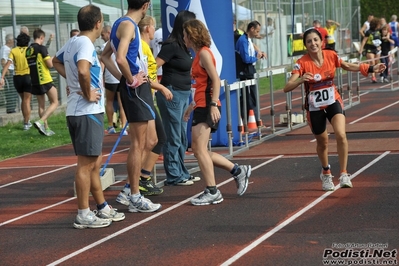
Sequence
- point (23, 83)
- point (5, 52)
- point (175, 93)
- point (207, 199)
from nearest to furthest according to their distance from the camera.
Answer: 1. point (207, 199)
2. point (175, 93)
3. point (23, 83)
4. point (5, 52)

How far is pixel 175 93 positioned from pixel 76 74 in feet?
7.66

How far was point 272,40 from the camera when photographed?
34.7m

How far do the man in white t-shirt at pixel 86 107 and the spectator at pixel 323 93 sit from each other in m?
2.40

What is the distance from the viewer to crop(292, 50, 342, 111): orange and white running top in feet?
32.9

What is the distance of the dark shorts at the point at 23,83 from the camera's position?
19500 mm

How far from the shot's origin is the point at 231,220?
8688mm

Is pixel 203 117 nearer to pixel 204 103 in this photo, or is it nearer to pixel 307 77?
pixel 204 103

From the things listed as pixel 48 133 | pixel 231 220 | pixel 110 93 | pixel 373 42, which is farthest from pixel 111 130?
pixel 373 42

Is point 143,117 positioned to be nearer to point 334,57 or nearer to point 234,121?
point 334,57

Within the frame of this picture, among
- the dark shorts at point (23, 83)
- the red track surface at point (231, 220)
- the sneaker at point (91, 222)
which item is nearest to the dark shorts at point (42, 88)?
the dark shorts at point (23, 83)

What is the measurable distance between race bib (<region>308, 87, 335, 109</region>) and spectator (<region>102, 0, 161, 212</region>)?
1863mm

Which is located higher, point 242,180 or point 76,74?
point 76,74

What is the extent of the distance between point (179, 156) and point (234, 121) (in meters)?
3.31

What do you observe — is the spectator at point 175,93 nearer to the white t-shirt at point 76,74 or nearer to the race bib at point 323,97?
the race bib at point 323,97
